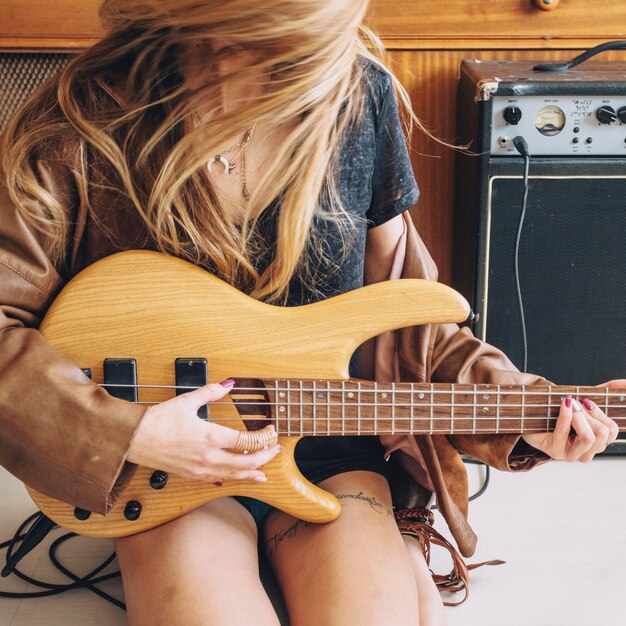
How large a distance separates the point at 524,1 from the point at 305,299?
2.64ft

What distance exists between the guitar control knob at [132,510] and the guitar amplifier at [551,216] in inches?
27.1

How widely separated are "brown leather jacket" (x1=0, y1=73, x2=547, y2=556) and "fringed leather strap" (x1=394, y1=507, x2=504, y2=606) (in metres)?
0.04

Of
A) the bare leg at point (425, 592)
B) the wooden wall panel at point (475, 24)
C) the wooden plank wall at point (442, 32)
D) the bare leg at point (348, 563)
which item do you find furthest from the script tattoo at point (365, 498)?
the wooden wall panel at point (475, 24)

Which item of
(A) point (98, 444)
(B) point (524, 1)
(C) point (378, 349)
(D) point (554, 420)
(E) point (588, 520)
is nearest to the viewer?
(A) point (98, 444)

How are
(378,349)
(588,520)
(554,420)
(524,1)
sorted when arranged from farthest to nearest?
1. (524,1)
2. (588,520)
3. (378,349)
4. (554,420)

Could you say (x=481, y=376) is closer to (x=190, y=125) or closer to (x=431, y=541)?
(x=431, y=541)

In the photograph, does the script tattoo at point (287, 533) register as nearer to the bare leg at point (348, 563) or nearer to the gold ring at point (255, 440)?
the bare leg at point (348, 563)

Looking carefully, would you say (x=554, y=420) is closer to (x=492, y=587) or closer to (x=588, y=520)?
(x=492, y=587)

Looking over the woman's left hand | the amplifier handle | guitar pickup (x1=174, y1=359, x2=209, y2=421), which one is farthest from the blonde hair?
the amplifier handle

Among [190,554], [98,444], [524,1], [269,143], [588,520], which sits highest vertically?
[524,1]

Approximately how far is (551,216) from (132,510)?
820 mm

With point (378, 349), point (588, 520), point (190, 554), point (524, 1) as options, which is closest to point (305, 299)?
point (378, 349)

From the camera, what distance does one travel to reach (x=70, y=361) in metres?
0.83

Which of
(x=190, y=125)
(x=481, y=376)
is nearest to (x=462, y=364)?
(x=481, y=376)
